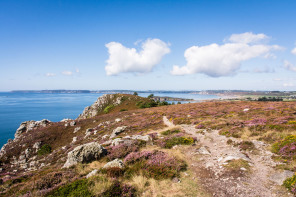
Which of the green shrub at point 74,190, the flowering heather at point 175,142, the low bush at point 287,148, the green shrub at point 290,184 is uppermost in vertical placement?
the low bush at point 287,148

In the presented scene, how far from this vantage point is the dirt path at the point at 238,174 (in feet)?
21.9

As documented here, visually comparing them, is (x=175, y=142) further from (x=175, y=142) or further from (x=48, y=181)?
(x=48, y=181)

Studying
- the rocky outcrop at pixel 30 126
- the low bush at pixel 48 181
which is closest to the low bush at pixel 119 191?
the low bush at pixel 48 181

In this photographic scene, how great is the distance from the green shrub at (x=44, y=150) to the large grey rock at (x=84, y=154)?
28.1m

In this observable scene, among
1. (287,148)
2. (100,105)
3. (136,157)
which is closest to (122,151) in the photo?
(136,157)

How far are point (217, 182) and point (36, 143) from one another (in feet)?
137

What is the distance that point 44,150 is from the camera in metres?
33.0

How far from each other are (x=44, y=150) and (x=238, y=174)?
3960 centimetres

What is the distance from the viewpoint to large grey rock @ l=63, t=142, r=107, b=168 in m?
11.1

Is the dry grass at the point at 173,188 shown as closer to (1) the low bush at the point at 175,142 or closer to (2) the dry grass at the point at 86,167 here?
(2) the dry grass at the point at 86,167

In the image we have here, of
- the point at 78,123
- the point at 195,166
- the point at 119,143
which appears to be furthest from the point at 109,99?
the point at 195,166

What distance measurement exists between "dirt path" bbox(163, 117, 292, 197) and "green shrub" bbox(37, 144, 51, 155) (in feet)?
114

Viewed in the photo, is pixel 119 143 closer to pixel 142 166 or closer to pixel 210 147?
pixel 142 166

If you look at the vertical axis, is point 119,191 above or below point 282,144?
below
